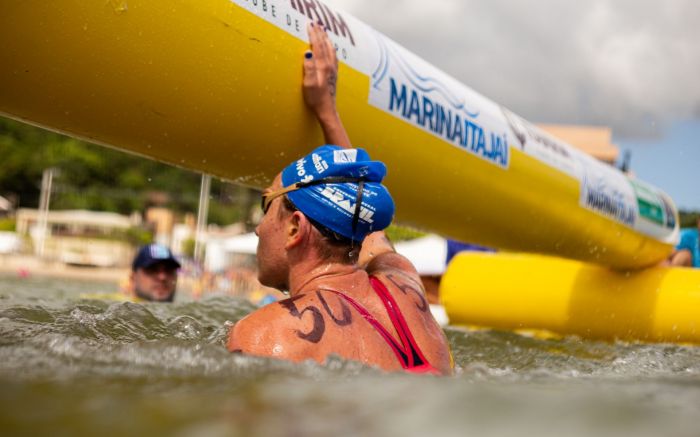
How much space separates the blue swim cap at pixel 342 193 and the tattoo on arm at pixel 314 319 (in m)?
0.29

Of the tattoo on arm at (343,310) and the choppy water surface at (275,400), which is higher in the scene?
the tattoo on arm at (343,310)

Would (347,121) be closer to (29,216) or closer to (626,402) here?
(626,402)

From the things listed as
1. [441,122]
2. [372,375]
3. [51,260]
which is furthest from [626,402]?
[51,260]

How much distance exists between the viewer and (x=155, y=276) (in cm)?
578

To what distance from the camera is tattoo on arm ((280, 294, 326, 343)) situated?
2090mm

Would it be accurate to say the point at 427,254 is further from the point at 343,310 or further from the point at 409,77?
the point at 343,310

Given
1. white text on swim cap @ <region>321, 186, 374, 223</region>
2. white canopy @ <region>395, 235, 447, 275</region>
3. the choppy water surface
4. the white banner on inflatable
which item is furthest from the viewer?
white canopy @ <region>395, 235, 447, 275</region>

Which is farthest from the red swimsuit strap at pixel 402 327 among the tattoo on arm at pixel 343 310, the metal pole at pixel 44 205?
the metal pole at pixel 44 205

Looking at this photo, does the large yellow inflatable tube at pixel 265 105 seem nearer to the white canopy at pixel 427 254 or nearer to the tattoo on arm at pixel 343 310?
the tattoo on arm at pixel 343 310

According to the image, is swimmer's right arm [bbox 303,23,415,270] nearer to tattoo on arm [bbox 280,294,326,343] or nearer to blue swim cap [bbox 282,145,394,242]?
blue swim cap [bbox 282,145,394,242]

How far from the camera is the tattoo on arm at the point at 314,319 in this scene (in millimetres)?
2090

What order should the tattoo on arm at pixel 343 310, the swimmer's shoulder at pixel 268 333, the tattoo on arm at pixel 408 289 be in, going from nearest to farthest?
the swimmer's shoulder at pixel 268 333, the tattoo on arm at pixel 343 310, the tattoo on arm at pixel 408 289

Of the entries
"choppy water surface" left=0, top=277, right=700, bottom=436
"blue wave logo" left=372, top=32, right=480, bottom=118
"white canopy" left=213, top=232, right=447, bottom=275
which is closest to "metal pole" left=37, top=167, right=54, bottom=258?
"white canopy" left=213, top=232, right=447, bottom=275

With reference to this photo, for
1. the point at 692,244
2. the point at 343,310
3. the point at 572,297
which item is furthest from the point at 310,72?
the point at 692,244
